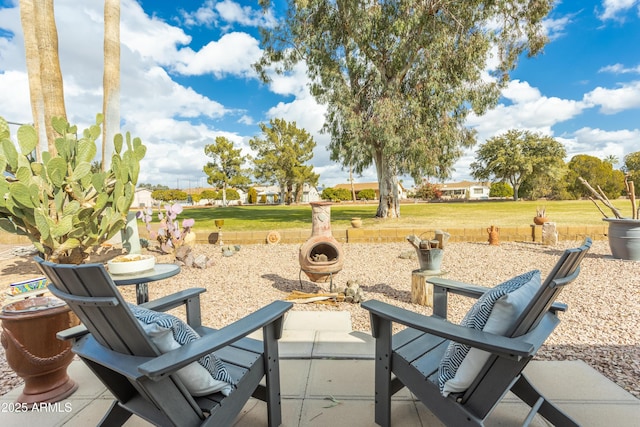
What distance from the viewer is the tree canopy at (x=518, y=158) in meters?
29.7

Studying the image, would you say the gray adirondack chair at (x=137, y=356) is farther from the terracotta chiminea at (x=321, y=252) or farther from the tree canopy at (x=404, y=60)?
the tree canopy at (x=404, y=60)

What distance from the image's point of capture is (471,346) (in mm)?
1131

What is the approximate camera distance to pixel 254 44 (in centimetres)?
1183

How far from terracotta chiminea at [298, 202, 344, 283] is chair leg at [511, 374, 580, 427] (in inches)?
95.9

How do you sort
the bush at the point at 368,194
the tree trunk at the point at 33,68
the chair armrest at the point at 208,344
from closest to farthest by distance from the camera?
1. the chair armrest at the point at 208,344
2. the tree trunk at the point at 33,68
3. the bush at the point at 368,194

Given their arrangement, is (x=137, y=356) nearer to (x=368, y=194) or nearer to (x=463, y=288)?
(x=463, y=288)

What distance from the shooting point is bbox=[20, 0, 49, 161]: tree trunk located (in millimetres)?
4992

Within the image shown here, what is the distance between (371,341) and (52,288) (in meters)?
2.04

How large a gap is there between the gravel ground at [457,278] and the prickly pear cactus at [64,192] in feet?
3.33

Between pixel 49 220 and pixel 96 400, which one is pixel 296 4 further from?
pixel 96 400

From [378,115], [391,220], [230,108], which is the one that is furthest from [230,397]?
[230,108]

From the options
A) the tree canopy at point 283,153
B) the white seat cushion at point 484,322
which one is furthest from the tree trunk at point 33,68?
the tree canopy at point 283,153

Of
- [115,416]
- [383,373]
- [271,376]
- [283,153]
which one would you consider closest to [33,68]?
[115,416]

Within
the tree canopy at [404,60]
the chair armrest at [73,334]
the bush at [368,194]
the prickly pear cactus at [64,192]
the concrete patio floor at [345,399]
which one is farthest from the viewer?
the bush at [368,194]
